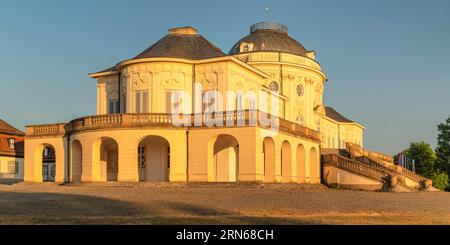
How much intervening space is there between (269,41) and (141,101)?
907 inches

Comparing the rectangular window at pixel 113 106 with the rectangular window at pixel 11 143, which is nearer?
the rectangular window at pixel 113 106

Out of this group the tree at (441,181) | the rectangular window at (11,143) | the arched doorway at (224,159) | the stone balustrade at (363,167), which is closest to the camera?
the arched doorway at (224,159)

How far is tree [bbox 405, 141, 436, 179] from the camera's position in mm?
65562

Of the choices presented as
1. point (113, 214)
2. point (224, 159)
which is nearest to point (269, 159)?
point (224, 159)

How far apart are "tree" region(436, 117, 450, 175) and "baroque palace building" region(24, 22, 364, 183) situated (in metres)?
28.1

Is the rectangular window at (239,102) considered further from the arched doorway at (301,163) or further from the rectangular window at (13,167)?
the rectangular window at (13,167)

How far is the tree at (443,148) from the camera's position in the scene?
213ft

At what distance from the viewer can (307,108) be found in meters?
56.3

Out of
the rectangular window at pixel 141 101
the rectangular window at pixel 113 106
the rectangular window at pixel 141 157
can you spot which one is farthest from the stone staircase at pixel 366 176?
the rectangular window at pixel 113 106

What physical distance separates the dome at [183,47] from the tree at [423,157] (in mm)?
36560

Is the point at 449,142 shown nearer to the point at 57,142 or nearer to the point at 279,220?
the point at 57,142

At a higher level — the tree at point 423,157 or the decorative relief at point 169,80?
the decorative relief at point 169,80
